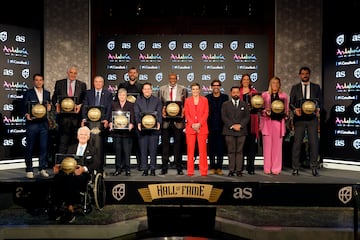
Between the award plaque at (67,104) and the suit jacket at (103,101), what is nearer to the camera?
the award plaque at (67,104)

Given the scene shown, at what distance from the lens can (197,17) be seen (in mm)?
10453

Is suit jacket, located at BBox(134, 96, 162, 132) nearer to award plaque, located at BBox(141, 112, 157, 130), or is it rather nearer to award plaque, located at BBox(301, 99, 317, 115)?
award plaque, located at BBox(141, 112, 157, 130)

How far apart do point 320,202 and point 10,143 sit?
6.03 m

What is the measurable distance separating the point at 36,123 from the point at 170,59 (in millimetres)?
3651

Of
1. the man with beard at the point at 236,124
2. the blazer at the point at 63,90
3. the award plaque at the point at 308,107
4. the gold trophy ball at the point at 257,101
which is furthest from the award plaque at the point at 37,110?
the award plaque at the point at 308,107

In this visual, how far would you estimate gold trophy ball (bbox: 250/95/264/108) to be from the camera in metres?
7.70

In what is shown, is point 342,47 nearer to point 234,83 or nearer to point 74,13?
point 234,83

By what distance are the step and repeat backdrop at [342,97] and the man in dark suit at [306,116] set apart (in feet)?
6.31

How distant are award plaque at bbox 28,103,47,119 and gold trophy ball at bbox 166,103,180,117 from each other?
6.58ft

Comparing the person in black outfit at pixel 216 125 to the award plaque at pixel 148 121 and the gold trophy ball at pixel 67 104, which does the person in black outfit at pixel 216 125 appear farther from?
the gold trophy ball at pixel 67 104

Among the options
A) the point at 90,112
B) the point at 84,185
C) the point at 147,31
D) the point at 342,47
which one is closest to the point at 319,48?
the point at 342,47

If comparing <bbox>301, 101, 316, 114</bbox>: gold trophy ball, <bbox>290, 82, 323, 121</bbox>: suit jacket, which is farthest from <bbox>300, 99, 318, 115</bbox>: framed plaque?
<bbox>290, 82, 323, 121</bbox>: suit jacket

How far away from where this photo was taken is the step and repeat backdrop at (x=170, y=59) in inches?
406

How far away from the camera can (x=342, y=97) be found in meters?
9.55
